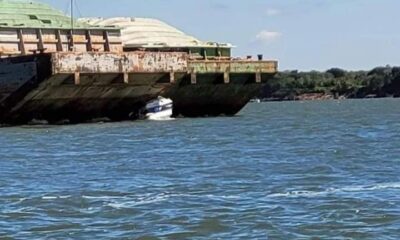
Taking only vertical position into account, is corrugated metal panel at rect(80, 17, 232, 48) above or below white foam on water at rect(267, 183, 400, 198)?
above

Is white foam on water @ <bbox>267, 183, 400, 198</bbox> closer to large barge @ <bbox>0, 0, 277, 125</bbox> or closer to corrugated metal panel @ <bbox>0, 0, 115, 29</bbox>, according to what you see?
large barge @ <bbox>0, 0, 277, 125</bbox>

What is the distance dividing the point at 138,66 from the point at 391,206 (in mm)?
33387

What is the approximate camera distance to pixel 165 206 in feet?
57.5

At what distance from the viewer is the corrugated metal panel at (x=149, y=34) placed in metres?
71.6

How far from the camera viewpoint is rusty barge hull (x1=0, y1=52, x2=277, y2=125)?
152ft

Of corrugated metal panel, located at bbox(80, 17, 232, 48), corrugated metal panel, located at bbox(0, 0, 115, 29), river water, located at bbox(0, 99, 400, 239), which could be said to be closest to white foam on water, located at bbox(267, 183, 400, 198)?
river water, located at bbox(0, 99, 400, 239)

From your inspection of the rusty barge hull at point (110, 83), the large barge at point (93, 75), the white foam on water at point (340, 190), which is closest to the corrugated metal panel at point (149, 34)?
the large barge at point (93, 75)

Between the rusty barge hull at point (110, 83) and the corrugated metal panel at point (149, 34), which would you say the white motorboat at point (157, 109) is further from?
the corrugated metal panel at point (149, 34)

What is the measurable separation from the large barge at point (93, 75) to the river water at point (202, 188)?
1035cm

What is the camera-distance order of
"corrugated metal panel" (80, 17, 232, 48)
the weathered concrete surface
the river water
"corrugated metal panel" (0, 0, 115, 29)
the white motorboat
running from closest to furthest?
the river water → the weathered concrete surface → the white motorboat → "corrugated metal panel" (0, 0, 115, 29) → "corrugated metal panel" (80, 17, 232, 48)

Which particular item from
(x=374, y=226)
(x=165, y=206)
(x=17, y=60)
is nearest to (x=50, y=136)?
(x=17, y=60)

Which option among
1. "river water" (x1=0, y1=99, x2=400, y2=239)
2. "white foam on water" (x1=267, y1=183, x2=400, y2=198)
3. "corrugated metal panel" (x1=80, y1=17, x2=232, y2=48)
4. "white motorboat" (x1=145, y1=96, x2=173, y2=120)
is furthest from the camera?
"corrugated metal panel" (x1=80, y1=17, x2=232, y2=48)

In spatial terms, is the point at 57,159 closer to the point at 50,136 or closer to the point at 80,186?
the point at 80,186

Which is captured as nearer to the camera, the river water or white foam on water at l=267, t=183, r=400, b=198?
the river water
